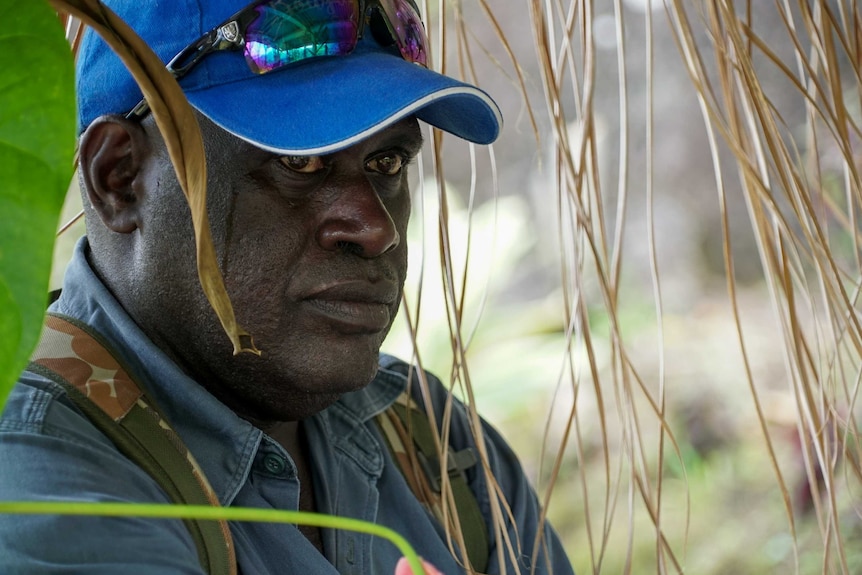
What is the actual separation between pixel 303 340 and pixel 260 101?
0.69 feet

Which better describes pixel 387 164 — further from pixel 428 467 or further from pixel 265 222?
pixel 428 467

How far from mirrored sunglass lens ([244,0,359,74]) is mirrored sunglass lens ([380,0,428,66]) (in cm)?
5

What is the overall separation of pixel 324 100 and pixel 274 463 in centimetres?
33

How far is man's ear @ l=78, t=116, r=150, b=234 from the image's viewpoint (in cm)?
90

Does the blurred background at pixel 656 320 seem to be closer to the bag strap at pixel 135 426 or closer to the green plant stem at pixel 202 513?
the bag strap at pixel 135 426

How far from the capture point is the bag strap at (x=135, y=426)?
76 centimetres

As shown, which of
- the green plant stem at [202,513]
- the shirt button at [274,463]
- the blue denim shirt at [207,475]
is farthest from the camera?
the shirt button at [274,463]

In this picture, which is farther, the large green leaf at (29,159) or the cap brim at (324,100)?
the cap brim at (324,100)

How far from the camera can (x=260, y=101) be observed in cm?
85

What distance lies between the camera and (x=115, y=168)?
0.92 metres

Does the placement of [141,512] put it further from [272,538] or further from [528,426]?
[528,426]

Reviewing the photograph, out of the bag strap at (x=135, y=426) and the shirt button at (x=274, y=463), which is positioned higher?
the bag strap at (x=135, y=426)

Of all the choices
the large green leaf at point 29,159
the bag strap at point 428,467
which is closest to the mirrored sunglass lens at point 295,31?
the bag strap at point 428,467

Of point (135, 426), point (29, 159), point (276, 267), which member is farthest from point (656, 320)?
point (29, 159)
